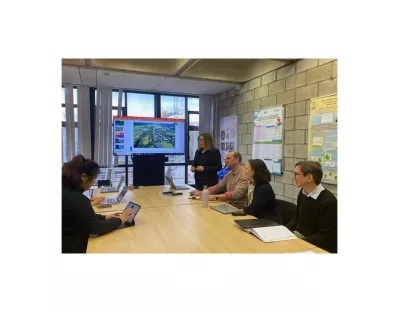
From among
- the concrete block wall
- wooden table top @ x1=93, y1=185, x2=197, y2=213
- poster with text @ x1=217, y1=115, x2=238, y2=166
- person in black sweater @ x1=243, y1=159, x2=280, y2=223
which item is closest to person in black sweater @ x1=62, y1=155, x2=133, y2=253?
wooden table top @ x1=93, y1=185, x2=197, y2=213

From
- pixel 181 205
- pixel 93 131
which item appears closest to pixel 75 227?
pixel 181 205

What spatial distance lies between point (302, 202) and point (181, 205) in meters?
0.99

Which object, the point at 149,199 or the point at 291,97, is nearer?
the point at 149,199

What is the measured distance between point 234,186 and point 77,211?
1534mm

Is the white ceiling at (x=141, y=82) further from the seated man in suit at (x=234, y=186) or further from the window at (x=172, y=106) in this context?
the seated man in suit at (x=234, y=186)

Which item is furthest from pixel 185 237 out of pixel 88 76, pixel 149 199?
pixel 88 76

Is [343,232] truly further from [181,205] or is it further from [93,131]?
[93,131]

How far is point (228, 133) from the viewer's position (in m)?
4.43

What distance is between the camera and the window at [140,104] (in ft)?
14.3

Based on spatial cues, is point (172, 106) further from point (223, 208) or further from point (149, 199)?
point (223, 208)

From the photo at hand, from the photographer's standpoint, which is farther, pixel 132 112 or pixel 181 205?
pixel 132 112
